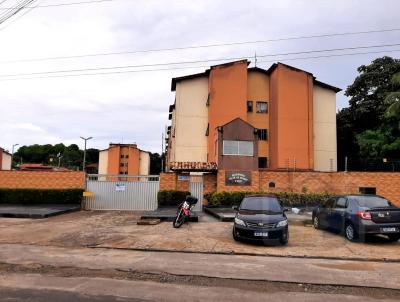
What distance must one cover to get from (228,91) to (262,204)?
28.4m

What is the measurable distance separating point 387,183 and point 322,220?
12.8 meters

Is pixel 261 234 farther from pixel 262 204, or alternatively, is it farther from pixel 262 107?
pixel 262 107

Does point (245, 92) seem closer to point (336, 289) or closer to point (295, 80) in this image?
point (295, 80)

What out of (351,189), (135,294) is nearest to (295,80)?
(351,189)

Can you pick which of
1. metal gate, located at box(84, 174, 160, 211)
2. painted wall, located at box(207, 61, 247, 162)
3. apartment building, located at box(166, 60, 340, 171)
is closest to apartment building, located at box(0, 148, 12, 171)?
apartment building, located at box(166, 60, 340, 171)

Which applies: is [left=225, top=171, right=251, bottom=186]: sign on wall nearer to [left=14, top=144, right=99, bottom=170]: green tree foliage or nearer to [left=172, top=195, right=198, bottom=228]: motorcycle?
[left=172, top=195, right=198, bottom=228]: motorcycle

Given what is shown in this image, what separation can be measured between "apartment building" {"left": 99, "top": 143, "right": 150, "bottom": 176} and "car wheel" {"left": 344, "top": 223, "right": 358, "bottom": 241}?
6361cm

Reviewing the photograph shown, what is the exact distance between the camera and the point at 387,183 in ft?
83.5

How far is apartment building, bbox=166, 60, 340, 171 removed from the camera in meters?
40.0

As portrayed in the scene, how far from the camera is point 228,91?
134 ft

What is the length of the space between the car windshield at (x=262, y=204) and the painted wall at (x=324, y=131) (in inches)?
1162

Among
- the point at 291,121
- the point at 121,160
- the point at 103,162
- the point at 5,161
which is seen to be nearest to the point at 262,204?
the point at 291,121

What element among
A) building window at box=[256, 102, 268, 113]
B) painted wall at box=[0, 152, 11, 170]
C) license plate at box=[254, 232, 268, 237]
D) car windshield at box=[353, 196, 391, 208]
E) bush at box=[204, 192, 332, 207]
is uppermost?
building window at box=[256, 102, 268, 113]

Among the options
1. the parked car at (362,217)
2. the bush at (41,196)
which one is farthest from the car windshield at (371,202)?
the bush at (41,196)
